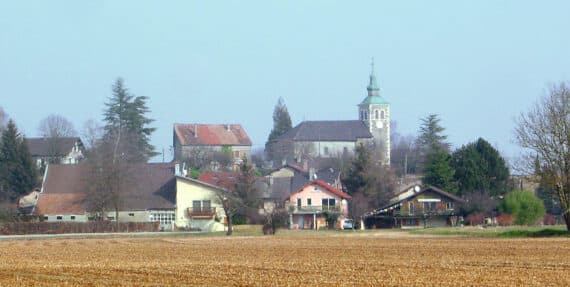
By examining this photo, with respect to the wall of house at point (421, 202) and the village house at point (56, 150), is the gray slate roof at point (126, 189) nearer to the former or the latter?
the wall of house at point (421, 202)

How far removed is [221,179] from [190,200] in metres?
7.73

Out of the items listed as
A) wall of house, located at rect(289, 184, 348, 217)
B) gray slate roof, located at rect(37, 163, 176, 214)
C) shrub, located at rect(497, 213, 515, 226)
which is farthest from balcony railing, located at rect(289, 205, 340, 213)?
shrub, located at rect(497, 213, 515, 226)

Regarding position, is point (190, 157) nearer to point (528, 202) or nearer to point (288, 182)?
point (288, 182)

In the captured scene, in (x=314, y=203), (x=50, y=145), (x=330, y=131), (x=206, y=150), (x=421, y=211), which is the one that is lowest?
(x=421, y=211)

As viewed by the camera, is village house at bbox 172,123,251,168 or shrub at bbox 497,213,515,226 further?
village house at bbox 172,123,251,168

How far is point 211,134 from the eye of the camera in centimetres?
15900

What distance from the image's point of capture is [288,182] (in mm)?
110688

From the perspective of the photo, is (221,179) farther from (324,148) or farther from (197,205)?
(324,148)

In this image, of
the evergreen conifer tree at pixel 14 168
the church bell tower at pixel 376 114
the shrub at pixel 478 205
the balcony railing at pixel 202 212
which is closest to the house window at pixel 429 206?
the shrub at pixel 478 205

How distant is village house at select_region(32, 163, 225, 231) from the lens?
9538 cm

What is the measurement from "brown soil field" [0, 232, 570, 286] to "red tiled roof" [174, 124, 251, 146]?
351 feet

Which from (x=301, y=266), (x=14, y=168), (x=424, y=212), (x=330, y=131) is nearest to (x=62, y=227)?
(x=14, y=168)

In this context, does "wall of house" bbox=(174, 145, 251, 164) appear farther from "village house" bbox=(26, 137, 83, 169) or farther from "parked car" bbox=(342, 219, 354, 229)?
"parked car" bbox=(342, 219, 354, 229)

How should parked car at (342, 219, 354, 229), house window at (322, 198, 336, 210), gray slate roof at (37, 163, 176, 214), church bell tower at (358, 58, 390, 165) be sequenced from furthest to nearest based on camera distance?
1. church bell tower at (358, 58, 390, 165)
2. house window at (322, 198, 336, 210)
3. parked car at (342, 219, 354, 229)
4. gray slate roof at (37, 163, 176, 214)
